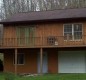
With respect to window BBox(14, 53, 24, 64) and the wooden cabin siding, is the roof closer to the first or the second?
the wooden cabin siding

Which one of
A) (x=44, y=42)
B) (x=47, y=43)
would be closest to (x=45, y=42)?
(x=44, y=42)

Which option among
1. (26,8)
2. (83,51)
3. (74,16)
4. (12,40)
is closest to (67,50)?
(83,51)

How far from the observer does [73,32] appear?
106 feet

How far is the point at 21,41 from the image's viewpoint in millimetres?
33531

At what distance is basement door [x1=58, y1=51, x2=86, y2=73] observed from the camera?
1284 inches

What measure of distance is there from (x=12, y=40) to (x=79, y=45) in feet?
24.1

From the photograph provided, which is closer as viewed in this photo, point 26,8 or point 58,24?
point 58,24

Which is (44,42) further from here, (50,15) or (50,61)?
(50,15)

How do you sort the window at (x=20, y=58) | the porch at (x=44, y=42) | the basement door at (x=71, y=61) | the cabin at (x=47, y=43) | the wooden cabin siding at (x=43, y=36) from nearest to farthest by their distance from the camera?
1. the porch at (x=44, y=42)
2. the wooden cabin siding at (x=43, y=36)
3. the cabin at (x=47, y=43)
4. the basement door at (x=71, y=61)
5. the window at (x=20, y=58)

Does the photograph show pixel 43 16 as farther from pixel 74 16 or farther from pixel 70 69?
pixel 70 69

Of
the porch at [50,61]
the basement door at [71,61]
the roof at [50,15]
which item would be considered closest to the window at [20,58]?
the porch at [50,61]

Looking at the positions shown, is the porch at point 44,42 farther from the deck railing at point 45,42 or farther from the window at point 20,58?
Result: the window at point 20,58

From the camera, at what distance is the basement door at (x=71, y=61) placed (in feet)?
107

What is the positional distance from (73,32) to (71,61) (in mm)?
3162
